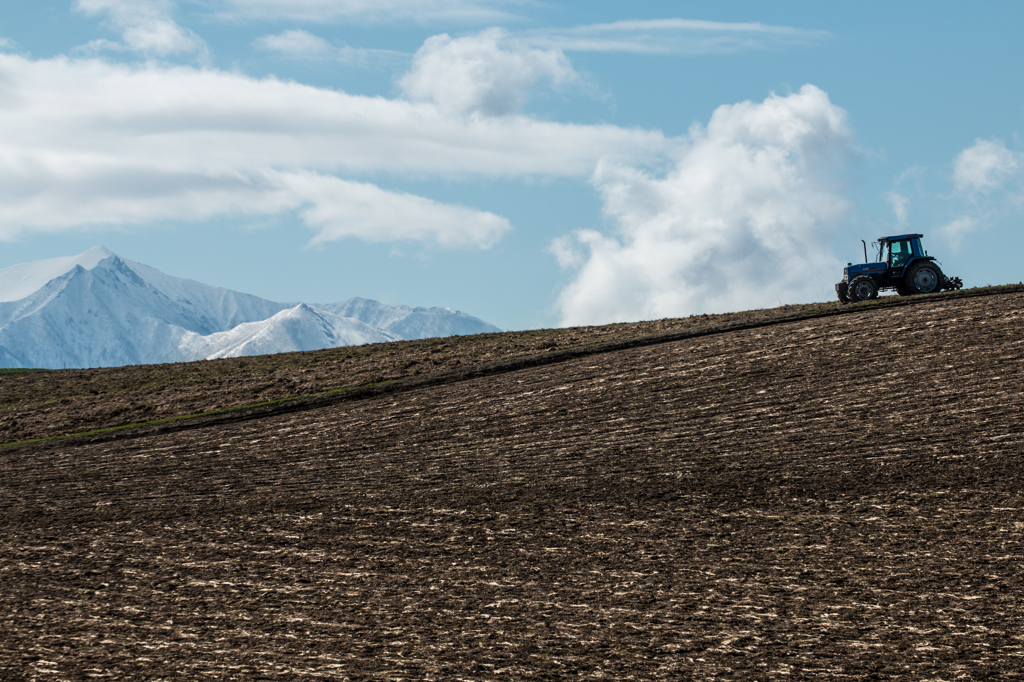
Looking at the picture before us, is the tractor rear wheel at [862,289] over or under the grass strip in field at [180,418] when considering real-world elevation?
over

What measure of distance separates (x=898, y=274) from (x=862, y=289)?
1564mm

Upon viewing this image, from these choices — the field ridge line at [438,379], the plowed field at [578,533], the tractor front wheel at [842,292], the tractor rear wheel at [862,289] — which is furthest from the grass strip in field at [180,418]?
the tractor front wheel at [842,292]

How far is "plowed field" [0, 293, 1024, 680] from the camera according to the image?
1227 centimetres

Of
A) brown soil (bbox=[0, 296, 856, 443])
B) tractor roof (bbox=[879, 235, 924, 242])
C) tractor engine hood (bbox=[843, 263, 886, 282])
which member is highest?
tractor roof (bbox=[879, 235, 924, 242])

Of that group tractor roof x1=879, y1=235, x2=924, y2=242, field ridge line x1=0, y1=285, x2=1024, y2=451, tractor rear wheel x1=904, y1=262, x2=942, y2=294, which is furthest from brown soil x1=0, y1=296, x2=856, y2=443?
tractor roof x1=879, y1=235, x2=924, y2=242

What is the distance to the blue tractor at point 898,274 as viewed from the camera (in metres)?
35.0

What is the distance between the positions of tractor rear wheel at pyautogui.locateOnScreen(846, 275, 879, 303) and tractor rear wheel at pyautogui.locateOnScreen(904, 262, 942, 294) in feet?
4.03

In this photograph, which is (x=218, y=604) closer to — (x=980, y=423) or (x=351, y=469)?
(x=351, y=469)

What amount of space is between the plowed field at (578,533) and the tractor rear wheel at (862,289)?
10008 millimetres

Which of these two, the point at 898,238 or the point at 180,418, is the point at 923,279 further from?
the point at 180,418

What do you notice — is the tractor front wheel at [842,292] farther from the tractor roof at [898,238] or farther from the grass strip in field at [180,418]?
the grass strip in field at [180,418]

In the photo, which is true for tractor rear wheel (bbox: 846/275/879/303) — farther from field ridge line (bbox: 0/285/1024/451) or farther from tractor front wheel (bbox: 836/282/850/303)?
field ridge line (bbox: 0/285/1024/451)

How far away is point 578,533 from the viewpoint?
1577 cm

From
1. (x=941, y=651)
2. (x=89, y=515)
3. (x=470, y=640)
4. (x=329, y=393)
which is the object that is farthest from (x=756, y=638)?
(x=329, y=393)
